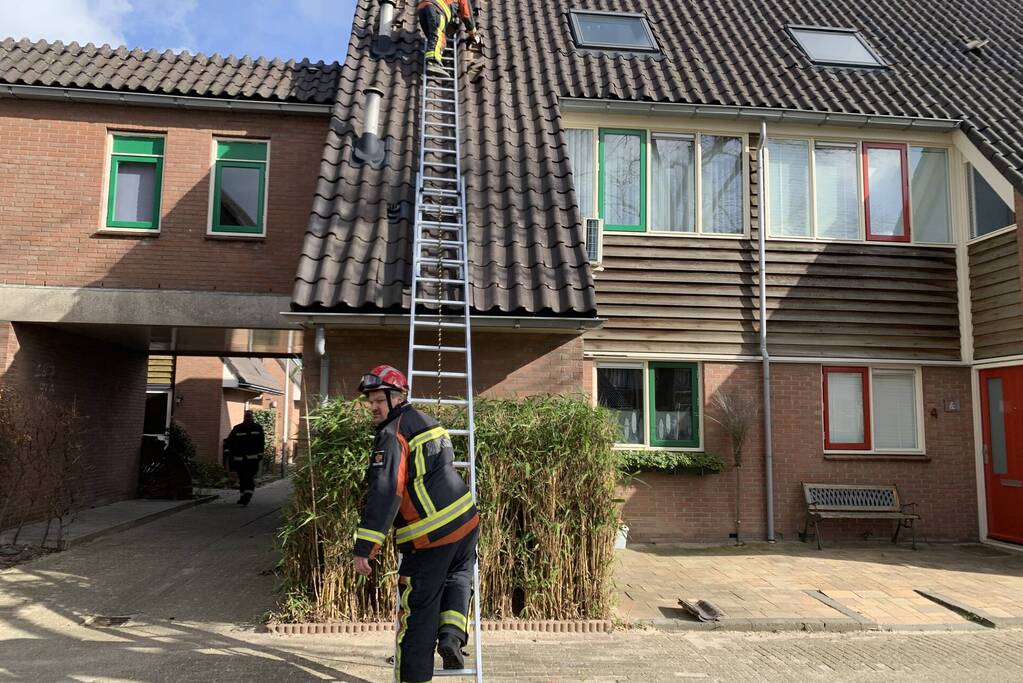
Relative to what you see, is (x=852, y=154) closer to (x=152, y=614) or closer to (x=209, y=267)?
(x=209, y=267)

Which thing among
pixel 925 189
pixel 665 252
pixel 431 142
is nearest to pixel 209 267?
pixel 431 142

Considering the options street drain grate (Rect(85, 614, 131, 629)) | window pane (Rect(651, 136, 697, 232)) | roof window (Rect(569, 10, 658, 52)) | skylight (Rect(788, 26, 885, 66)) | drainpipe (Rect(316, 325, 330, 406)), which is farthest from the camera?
skylight (Rect(788, 26, 885, 66))

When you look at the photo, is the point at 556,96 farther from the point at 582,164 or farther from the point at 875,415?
the point at 875,415

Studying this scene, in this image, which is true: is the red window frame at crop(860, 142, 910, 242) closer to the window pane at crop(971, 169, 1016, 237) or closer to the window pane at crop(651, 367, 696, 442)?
the window pane at crop(971, 169, 1016, 237)

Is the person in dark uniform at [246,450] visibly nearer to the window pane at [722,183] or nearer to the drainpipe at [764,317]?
the window pane at [722,183]

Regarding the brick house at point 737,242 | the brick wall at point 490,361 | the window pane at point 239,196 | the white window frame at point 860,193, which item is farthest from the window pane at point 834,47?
the window pane at point 239,196

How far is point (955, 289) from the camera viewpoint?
10750 millimetres

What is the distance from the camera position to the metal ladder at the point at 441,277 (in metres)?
6.43

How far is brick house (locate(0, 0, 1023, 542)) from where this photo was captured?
384 inches

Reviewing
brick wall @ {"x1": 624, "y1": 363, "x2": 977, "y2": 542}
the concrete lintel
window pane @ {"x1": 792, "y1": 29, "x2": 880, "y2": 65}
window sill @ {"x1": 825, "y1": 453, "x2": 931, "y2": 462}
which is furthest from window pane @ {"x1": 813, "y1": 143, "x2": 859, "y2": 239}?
the concrete lintel

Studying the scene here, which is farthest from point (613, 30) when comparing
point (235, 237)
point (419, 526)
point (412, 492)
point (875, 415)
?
point (419, 526)

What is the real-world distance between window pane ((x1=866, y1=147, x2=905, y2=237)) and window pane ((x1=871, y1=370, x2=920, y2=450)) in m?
2.04

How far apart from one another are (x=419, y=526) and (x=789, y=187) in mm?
8452

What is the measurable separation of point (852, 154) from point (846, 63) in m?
1.96
